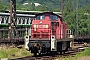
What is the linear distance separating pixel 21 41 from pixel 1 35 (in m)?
17.8

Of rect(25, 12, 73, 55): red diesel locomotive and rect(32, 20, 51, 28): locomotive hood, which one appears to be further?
rect(32, 20, 51, 28): locomotive hood

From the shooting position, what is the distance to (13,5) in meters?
30.2

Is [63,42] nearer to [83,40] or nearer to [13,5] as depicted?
[13,5]

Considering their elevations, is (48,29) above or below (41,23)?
below

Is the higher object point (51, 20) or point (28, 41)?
point (51, 20)

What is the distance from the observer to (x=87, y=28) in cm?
6512

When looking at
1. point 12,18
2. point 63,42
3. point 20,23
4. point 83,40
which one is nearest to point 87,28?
point 20,23

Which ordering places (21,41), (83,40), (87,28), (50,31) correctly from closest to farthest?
(50,31) < (21,41) < (83,40) < (87,28)

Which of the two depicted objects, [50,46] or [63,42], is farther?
[63,42]

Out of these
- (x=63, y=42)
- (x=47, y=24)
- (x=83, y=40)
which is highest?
(x=47, y=24)

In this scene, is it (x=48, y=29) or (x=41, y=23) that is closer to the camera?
(x=48, y=29)

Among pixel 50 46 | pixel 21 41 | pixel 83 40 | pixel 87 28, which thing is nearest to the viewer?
pixel 50 46

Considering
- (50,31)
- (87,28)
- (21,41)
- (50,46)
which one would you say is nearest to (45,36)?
(50,31)

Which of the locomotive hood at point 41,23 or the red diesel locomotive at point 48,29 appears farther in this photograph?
the locomotive hood at point 41,23
